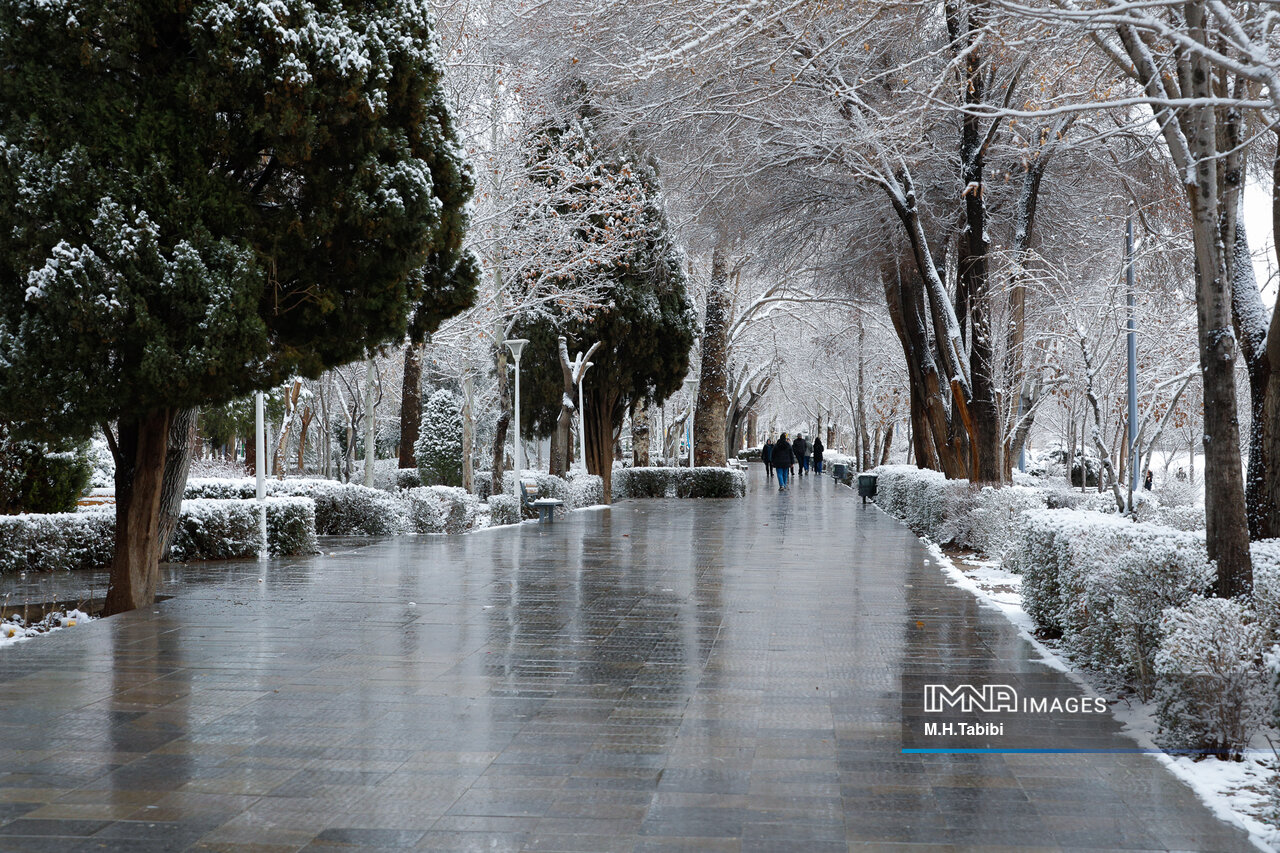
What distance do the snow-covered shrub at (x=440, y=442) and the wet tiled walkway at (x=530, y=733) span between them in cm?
2337

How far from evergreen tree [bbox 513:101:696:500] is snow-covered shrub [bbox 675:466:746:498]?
108 inches

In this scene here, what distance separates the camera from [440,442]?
1339 inches

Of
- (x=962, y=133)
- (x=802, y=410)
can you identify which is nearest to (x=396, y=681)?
(x=962, y=133)

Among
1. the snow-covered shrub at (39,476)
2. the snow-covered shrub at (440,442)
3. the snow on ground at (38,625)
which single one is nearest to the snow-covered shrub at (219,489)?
the snow-covered shrub at (39,476)

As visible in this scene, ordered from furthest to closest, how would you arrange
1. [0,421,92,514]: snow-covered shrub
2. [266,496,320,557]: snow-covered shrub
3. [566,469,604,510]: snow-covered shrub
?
[566,469,604,510]: snow-covered shrub → [266,496,320,557]: snow-covered shrub → [0,421,92,514]: snow-covered shrub

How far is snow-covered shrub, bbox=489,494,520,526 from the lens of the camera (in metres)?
18.5

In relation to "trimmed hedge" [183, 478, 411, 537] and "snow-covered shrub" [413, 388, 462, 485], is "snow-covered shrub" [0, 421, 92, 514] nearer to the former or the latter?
"trimmed hedge" [183, 478, 411, 537]

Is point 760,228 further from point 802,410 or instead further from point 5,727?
point 802,410

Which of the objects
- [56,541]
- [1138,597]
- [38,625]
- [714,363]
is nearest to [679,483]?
[714,363]

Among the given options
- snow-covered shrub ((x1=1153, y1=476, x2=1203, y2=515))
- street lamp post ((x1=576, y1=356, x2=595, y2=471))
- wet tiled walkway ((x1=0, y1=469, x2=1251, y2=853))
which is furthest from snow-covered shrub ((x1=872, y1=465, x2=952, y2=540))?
street lamp post ((x1=576, y1=356, x2=595, y2=471))

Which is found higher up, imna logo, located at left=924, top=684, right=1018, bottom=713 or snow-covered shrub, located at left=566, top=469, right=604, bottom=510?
snow-covered shrub, located at left=566, top=469, right=604, bottom=510

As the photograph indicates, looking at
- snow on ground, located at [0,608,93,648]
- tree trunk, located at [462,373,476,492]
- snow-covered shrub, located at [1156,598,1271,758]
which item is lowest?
snow on ground, located at [0,608,93,648]

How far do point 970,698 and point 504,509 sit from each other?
43.9 feet

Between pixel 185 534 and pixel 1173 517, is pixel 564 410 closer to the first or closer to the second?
pixel 185 534
